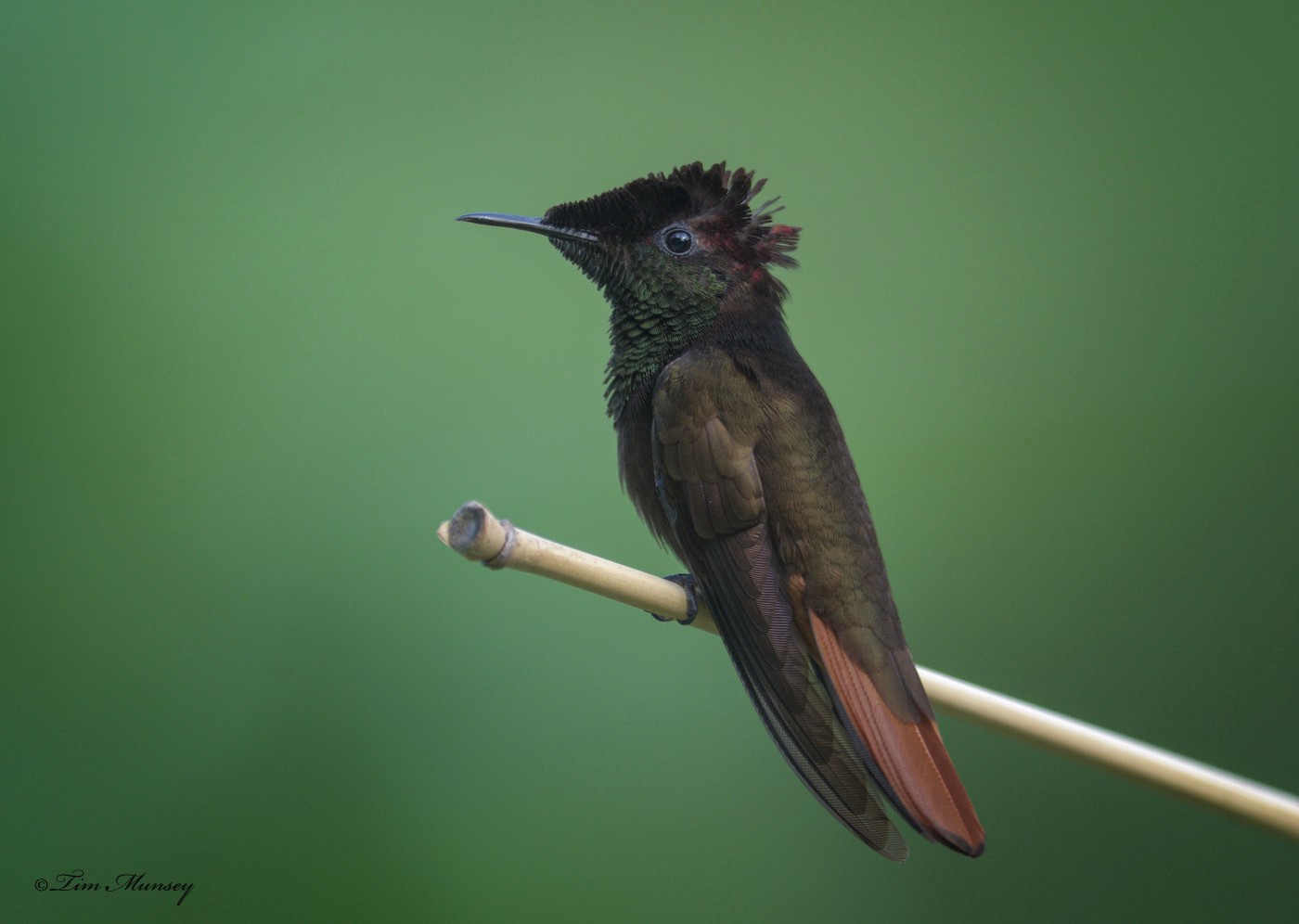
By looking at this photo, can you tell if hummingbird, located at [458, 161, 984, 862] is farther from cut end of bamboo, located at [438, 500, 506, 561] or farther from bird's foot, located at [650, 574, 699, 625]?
cut end of bamboo, located at [438, 500, 506, 561]

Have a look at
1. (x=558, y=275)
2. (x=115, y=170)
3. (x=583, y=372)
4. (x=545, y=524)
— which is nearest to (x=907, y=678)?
(x=545, y=524)

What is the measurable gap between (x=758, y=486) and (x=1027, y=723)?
1.57 ft

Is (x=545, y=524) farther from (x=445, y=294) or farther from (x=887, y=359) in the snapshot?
(x=887, y=359)

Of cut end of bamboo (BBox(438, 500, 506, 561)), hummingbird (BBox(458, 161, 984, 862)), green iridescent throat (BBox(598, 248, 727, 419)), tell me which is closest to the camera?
cut end of bamboo (BBox(438, 500, 506, 561))

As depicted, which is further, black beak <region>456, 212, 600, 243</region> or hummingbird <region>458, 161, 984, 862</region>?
black beak <region>456, 212, 600, 243</region>

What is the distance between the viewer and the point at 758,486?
142 cm

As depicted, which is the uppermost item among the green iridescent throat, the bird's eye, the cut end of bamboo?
the bird's eye

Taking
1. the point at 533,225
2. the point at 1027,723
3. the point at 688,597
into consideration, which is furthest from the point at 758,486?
the point at 533,225

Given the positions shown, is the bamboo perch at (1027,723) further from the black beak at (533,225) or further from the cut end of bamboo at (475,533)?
the black beak at (533,225)

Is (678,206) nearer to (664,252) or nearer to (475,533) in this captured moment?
(664,252)

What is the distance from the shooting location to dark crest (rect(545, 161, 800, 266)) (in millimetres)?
1606

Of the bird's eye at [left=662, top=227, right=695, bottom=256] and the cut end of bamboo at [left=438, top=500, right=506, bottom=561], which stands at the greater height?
the bird's eye at [left=662, top=227, right=695, bottom=256]

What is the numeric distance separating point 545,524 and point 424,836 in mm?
681

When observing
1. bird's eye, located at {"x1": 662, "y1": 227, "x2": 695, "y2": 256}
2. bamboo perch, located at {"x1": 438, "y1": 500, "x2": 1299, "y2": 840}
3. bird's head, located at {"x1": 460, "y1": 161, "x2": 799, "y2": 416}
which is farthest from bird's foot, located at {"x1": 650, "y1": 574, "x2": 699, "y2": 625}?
bird's eye, located at {"x1": 662, "y1": 227, "x2": 695, "y2": 256}
